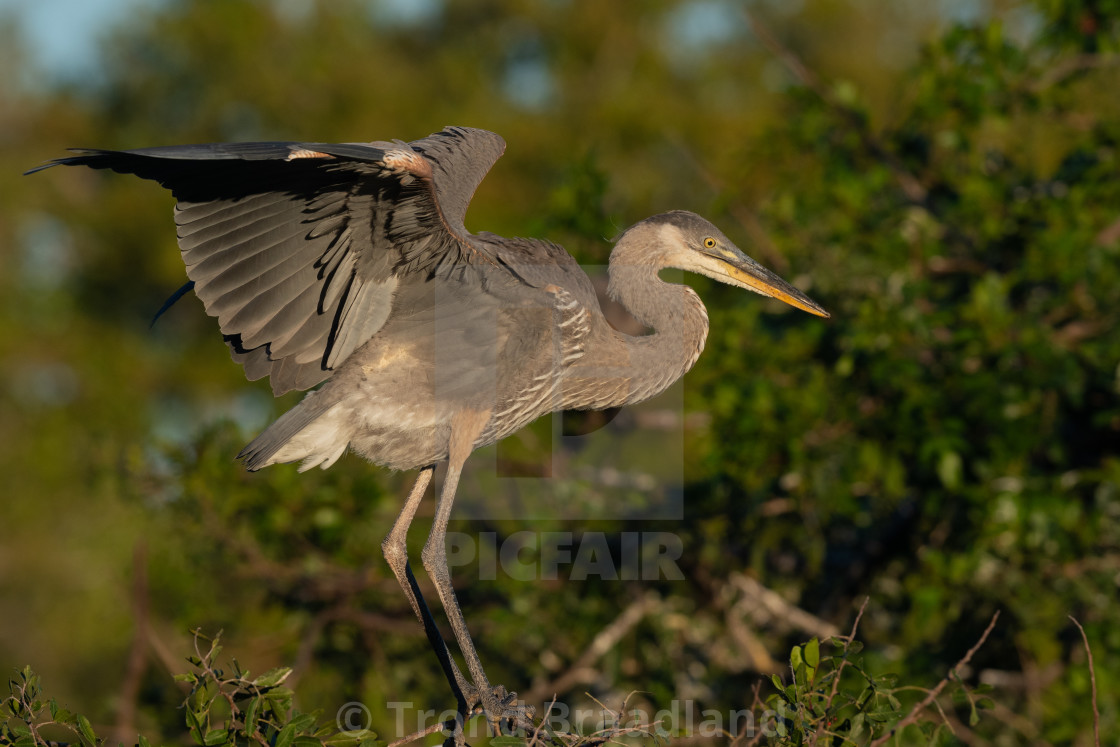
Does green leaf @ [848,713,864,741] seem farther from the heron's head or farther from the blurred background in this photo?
the heron's head

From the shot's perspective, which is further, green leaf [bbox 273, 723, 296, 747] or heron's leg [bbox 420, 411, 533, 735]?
heron's leg [bbox 420, 411, 533, 735]

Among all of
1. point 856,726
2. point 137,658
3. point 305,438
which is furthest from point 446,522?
point 856,726

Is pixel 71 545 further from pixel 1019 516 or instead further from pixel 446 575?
pixel 1019 516

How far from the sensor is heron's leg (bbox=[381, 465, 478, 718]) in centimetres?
412

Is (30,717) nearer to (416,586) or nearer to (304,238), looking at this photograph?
(304,238)

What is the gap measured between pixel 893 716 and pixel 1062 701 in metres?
2.17

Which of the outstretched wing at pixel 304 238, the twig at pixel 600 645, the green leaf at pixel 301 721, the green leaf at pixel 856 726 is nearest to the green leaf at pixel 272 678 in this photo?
the green leaf at pixel 301 721

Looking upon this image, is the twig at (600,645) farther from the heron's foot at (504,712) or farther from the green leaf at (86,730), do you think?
the green leaf at (86,730)

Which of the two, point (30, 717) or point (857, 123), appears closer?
point (30, 717)

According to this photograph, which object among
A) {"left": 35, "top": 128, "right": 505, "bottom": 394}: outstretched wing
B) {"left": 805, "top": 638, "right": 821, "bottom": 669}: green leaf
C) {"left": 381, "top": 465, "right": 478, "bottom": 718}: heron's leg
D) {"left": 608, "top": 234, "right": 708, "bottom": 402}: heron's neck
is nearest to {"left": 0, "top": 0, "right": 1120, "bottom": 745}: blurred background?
{"left": 608, "top": 234, "right": 708, "bottom": 402}: heron's neck

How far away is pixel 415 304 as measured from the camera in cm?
419

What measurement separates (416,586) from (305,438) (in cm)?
74

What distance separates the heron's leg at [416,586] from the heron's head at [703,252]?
130 cm

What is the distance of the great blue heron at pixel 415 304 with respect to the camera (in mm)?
3617
